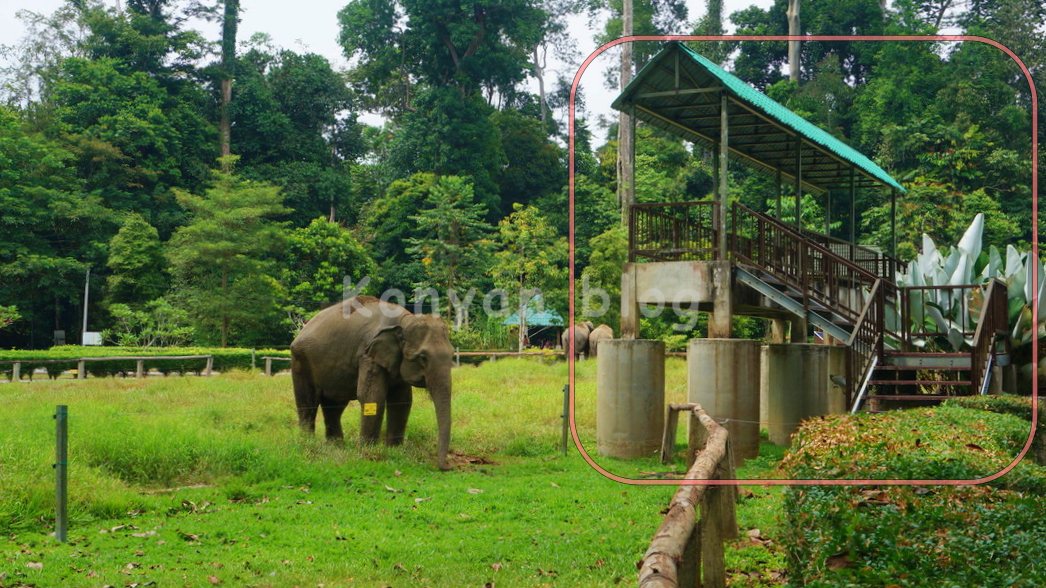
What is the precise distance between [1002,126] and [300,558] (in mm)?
10555

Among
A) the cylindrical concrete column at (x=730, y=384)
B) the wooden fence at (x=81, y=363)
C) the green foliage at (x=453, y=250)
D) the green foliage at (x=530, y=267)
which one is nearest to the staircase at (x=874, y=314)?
the cylindrical concrete column at (x=730, y=384)

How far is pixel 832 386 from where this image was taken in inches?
643

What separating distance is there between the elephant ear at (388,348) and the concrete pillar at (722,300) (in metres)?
4.55

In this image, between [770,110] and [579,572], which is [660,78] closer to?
[770,110]

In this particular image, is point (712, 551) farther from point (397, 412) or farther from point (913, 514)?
point (397, 412)

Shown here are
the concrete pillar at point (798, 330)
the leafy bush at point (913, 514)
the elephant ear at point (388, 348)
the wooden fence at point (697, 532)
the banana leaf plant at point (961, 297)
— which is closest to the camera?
the wooden fence at point (697, 532)

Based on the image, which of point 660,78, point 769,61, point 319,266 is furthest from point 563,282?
point 660,78

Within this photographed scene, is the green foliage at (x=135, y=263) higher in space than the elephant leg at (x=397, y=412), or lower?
higher

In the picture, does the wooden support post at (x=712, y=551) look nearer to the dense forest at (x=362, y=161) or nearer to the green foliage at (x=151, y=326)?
the dense forest at (x=362, y=161)

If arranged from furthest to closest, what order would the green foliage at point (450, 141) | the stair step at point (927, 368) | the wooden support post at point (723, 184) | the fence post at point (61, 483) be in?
the green foliage at point (450, 141), the wooden support post at point (723, 184), the stair step at point (927, 368), the fence post at point (61, 483)

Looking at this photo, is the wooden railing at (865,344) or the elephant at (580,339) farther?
the elephant at (580,339)

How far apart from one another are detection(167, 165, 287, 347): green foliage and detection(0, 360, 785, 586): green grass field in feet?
64.2

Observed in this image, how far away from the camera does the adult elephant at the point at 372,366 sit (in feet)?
40.9

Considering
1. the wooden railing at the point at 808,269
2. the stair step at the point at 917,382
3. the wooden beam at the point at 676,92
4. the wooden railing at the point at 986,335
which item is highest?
the wooden beam at the point at 676,92
